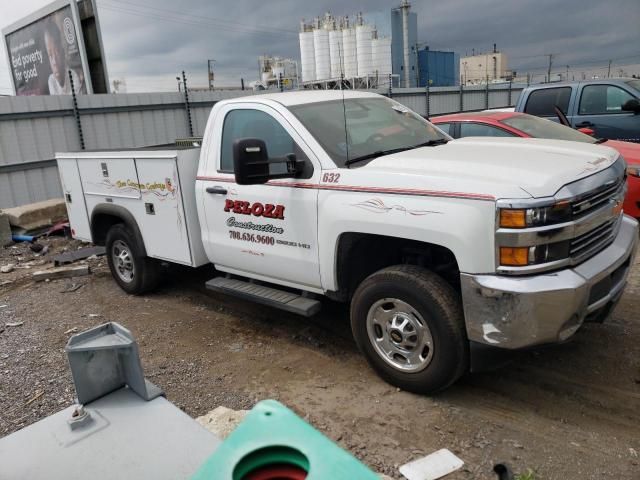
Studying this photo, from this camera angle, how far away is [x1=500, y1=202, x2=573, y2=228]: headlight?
9.59ft

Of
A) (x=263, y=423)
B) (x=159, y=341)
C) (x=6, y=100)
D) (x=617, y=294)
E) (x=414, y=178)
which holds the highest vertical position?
(x=6, y=100)

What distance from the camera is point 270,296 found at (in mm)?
4387

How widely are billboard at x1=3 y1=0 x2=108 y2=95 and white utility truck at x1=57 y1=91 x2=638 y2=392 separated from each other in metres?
10.2

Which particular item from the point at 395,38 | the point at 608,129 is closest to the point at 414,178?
the point at 608,129

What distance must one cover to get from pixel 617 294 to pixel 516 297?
1.02 m

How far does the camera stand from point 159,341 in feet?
16.2

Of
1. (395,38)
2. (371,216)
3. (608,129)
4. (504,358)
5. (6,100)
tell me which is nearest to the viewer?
(504,358)

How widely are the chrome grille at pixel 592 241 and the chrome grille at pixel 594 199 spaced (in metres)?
0.15

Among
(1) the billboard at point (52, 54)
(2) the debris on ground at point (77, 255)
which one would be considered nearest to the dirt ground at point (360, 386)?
(2) the debris on ground at point (77, 255)

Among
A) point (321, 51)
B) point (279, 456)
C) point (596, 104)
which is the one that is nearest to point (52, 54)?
point (321, 51)

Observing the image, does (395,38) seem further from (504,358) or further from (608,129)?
(504,358)

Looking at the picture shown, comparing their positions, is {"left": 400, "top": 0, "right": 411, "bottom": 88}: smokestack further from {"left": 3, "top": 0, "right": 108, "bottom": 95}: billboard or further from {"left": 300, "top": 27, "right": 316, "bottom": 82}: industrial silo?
{"left": 3, "top": 0, "right": 108, "bottom": 95}: billboard

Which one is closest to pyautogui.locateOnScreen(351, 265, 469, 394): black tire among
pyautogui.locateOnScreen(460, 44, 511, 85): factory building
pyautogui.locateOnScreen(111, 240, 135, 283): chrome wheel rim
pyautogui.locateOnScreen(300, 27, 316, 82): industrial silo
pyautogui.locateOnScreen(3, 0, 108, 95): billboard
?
pyautogui.locateOnScreen(111, 240, 135, 283): chrome wheel rim

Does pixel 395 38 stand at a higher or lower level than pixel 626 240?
higher
